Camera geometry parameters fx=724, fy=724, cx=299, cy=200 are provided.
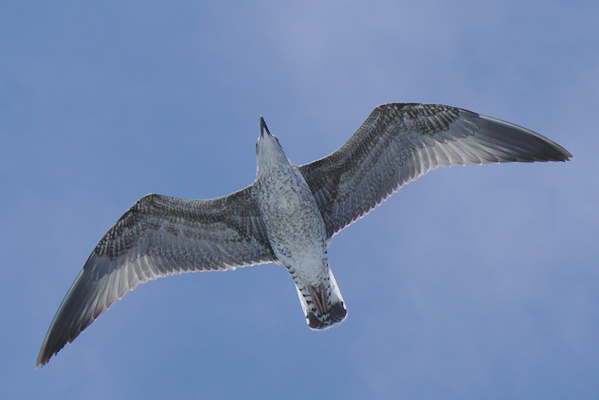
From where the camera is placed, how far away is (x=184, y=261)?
11.6 meters

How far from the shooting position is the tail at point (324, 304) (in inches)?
433

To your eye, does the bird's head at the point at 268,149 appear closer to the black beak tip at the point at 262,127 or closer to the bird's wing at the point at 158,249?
the black beak tip at the point at 262,127

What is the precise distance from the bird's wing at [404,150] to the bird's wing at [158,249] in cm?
124

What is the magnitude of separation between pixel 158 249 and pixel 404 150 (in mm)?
4190

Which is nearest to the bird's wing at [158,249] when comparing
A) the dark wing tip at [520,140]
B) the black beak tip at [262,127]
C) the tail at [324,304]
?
the tail at [324,304]

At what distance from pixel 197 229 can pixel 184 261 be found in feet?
1.95

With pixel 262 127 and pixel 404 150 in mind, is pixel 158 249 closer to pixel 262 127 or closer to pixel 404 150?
pixel 262 127

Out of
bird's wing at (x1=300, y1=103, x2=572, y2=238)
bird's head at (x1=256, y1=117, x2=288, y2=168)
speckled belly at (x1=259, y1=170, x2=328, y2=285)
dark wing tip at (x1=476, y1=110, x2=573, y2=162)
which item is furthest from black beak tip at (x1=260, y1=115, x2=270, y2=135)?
dark wing tip at (x1=476, y1=110, x2=573, y2=162)

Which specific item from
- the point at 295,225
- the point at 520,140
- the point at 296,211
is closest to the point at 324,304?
the point at 295,225

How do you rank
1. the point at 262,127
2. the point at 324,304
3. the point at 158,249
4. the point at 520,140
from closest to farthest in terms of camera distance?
the point at 262,127 < the point at 324,304 < the point at 520,140 < the point at 158,249

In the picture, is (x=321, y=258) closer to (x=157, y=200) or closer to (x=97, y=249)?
(x=157, y=200)

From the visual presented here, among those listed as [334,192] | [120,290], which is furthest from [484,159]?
[120,290]

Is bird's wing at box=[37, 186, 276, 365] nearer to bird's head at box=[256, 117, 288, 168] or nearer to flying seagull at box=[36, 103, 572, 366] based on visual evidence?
flying seagull at box=[36, 103, 572, 366]

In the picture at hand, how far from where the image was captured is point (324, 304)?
1106 cm
